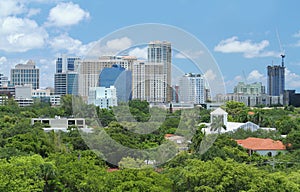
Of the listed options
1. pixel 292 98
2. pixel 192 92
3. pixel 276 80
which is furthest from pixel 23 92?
pixel 192 92

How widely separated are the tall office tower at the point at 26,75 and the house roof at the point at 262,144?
48.2 m

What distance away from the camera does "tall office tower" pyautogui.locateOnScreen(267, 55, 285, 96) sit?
58625 millimetres

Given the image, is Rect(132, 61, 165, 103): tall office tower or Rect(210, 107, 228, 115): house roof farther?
Rect(210, 107, 228, 115): house roof

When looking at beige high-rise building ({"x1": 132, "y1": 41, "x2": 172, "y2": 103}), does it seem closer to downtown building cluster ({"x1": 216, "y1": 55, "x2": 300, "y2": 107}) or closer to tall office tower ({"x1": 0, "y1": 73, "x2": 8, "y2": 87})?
downtown building cluster ({"x1": 216, "y1": 55, "x2": 300, "y2": 107})

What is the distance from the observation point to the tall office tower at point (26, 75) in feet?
198

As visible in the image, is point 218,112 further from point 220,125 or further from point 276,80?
point 276,80

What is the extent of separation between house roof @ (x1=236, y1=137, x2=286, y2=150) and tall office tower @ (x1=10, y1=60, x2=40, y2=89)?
4817 centimetres

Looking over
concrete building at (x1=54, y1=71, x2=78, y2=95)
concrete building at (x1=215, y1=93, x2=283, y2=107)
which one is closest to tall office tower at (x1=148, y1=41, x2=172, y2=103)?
concrete building at (x1=215, y1=93, x2=283, y2=107)

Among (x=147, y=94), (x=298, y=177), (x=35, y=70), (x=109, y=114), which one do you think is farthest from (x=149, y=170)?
(x=35, y=70)

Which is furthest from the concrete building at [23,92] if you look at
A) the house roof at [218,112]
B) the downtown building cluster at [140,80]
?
the house roof at [218,112]

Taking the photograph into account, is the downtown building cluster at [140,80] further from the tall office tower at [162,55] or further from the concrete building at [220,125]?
the concrete building at [220,125]

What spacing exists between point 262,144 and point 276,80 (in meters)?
46.0

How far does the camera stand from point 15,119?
22547 mm

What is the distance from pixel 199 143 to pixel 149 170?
388cm
